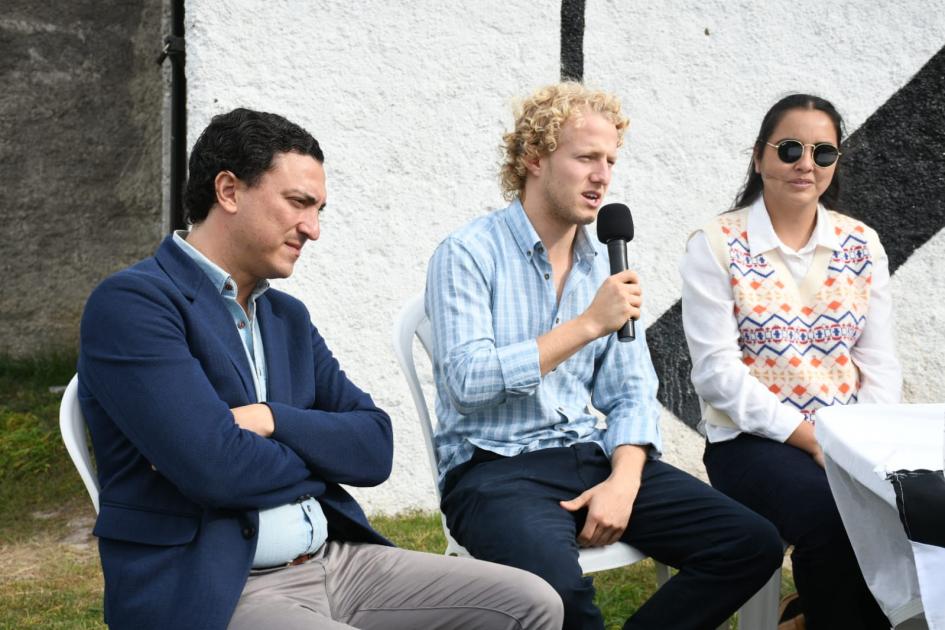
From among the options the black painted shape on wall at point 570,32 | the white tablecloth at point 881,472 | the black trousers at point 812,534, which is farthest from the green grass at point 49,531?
the black painted shape on wall at point 570,32

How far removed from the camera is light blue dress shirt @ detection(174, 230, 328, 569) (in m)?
2.05

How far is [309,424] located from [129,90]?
4.23 metres

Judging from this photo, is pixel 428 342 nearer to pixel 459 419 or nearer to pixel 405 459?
pixel 459 419

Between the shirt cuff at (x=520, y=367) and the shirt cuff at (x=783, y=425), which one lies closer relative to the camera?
the shirt cuff at (x=520, y=367)

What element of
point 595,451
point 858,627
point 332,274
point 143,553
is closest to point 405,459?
point 332,274

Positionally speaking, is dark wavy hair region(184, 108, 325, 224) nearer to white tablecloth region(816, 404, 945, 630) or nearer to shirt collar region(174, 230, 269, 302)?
shirt collar region(174, 230, 269, 302)

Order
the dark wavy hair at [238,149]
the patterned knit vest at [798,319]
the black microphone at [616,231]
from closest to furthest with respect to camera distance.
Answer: the dark wavy hair at [238,149]
the black microphone at [616,231]
the patterned knit vest at [798,319]

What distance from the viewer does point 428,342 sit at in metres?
3.04

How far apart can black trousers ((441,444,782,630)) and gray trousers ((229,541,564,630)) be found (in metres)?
0.26

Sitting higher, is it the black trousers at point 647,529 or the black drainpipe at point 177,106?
the black drainpipe at point 177,106

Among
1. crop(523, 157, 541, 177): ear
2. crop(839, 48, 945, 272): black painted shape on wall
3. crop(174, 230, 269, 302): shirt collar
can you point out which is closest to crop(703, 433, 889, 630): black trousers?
crop(523, 157, 541, 177): ear

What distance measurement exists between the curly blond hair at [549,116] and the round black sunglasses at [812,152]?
21.5 inches

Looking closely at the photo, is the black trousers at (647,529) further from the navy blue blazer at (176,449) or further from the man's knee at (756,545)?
the navy blue blazer at (176,449)

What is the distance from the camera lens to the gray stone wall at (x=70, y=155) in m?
5.65
